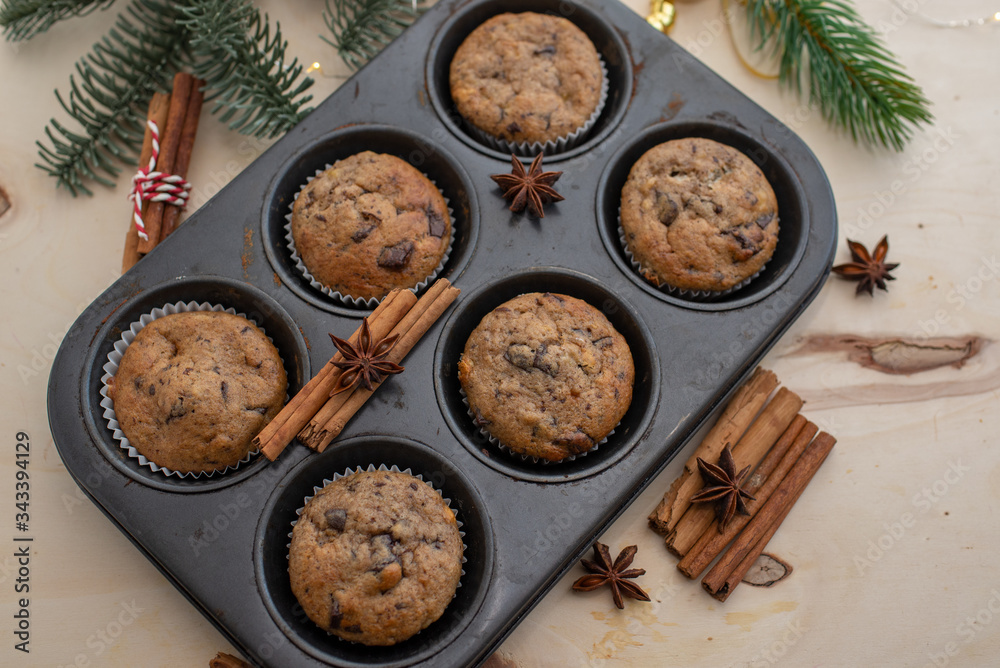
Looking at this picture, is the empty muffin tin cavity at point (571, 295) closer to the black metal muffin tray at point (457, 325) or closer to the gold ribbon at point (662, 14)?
the black metal muffin tray at point (457, 325)

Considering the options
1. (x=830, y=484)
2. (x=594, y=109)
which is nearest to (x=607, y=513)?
(x=830, y=484)

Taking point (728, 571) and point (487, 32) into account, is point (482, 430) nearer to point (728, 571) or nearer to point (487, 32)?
point (728, 571)

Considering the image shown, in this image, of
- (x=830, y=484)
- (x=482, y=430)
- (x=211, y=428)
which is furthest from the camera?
(x=830, y=484)

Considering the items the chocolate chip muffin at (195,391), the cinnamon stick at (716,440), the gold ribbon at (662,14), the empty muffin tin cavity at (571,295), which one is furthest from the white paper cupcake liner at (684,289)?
the chocolate chip muffin at (195,391)

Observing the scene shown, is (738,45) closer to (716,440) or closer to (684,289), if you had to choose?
(684,289)

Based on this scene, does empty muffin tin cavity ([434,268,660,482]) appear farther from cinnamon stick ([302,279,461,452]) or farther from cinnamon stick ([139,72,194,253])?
cinnamon stick ([139,72,194,253])

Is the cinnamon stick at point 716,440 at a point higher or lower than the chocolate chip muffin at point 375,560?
higher
